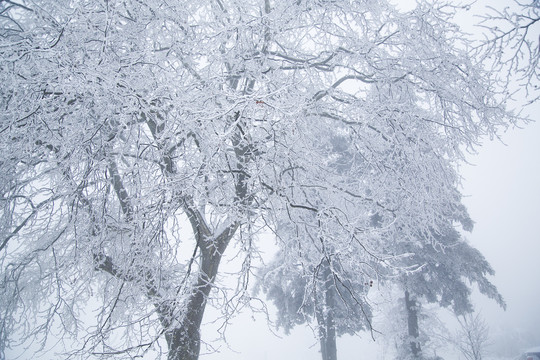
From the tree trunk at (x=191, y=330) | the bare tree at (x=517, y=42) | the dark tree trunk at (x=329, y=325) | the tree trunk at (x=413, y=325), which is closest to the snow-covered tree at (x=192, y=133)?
the tree trunk at (x=191, y=330)

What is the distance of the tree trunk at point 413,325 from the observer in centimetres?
1156

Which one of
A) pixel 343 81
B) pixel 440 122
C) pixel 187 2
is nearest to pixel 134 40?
pixel 187 2

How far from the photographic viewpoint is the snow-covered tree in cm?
296

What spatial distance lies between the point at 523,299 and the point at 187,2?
318 ft

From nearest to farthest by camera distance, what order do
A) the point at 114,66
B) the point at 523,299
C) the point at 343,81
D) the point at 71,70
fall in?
the point at 71,70 < the point at 114,66 < the point at 343,81 < the point at 523,299

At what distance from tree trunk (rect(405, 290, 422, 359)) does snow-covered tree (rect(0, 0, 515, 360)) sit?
8129 millimetres

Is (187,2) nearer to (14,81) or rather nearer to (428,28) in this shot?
(14,81)

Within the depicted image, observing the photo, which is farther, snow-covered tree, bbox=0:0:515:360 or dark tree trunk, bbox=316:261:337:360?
dark tree trunk, bbox=316:261:337:360

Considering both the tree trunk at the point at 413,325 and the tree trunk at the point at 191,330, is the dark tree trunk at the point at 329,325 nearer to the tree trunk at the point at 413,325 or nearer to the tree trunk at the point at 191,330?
the tree trunk at the point at 413,325

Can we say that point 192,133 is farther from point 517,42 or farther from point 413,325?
point 413,325

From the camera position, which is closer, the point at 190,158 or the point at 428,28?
the point at 190,158

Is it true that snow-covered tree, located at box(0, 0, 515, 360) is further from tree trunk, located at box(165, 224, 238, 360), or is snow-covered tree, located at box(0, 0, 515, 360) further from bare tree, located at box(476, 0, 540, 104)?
bare tree, located at box(476, 0, 540, 104)

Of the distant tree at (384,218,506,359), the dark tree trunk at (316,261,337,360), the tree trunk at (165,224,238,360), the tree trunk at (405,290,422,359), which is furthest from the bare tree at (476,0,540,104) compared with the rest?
the tree trunk at (405,290,422,359)

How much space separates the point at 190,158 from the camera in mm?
3322
